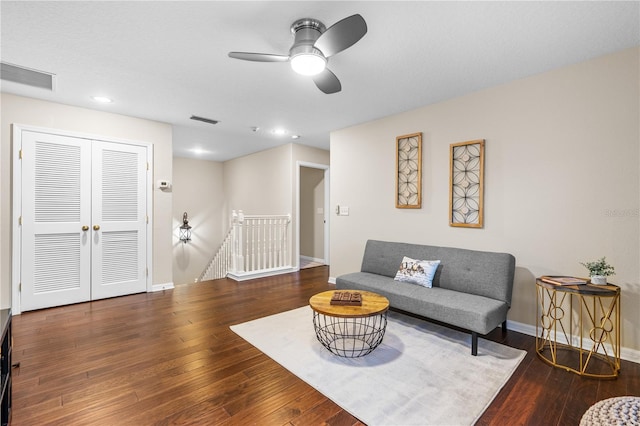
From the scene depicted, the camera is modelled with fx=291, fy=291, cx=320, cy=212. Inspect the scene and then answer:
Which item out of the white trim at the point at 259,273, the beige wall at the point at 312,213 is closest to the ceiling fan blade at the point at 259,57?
the white trim at the point at 259,273

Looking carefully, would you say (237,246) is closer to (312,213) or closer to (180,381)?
(312,213)

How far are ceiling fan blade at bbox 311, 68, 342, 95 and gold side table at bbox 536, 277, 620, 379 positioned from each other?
7.95 feet

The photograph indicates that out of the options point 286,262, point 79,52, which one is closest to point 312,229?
point 286,262

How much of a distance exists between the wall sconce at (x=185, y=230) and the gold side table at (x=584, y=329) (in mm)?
7095

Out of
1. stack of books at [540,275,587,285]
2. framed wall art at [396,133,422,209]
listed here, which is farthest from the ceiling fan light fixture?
stack of books at [540,275,587,285]

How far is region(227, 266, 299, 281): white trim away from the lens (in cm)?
512

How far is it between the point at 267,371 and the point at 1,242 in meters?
3.51

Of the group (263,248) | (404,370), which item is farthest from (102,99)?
(404,370)

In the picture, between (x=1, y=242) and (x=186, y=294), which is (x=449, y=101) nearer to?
(x=186, y=294)

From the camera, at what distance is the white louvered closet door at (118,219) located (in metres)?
3.87

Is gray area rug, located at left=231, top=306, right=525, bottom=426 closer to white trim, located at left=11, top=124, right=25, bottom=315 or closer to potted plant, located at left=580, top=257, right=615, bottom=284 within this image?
potted plant, located at left=580, top=257, right=615, bottom=284

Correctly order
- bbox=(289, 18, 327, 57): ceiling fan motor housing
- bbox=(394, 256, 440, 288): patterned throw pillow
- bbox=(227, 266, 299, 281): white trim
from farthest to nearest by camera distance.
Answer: bbox=(227, 266, 299, 281): white trim, bbox=(394, 256, 440, 288): patterned throw pillow, bbox=(289, 18, 327, 57): ceiling fan motor housing

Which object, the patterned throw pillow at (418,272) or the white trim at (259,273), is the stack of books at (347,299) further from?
the white trim at (259,273)

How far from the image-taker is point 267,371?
7.27ft
